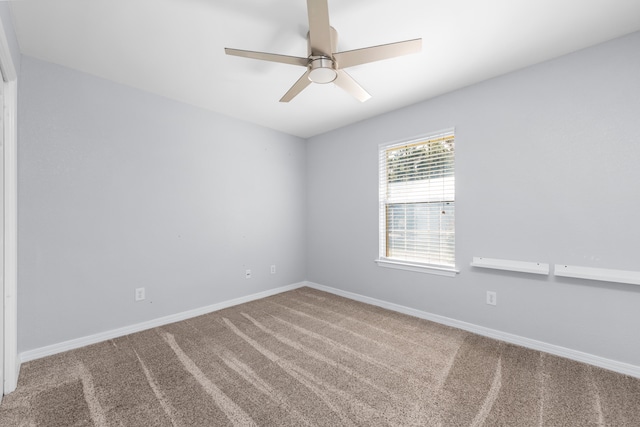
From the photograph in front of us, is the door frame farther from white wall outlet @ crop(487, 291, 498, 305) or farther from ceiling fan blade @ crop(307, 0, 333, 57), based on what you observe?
white wall outlet @ crop(487, 291, 498, 305)

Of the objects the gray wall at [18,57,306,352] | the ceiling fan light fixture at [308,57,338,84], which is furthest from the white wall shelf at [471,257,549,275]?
the gray wall at [18,57,306,352]

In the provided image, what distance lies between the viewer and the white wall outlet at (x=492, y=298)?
2.44m

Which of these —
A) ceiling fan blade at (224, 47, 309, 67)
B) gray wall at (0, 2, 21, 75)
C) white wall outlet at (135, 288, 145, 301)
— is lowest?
white wall outlet at (135, 288, 145, 301)

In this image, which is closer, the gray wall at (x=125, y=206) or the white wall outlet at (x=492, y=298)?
the gray wall at (x=125, y=206)

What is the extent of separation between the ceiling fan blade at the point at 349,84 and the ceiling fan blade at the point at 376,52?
0.09 meters

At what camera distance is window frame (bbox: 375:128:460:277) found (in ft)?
9.18

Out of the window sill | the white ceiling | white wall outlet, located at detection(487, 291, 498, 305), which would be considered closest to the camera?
the white ceiling

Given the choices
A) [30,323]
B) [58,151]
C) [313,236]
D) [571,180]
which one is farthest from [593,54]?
[30,323]

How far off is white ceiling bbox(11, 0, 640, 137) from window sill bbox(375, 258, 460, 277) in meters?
1.84

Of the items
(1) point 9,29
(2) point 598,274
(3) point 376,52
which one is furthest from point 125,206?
(2) point 598,274

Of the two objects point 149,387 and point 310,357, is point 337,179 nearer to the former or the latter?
point 310,357

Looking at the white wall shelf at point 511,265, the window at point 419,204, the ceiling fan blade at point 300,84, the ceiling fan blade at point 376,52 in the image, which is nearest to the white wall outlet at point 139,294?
the ceiling fan blade at point 300,84

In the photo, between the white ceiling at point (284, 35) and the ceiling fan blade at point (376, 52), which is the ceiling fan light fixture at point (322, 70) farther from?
the white ceiling at point (284, 35)

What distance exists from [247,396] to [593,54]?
137 inches
